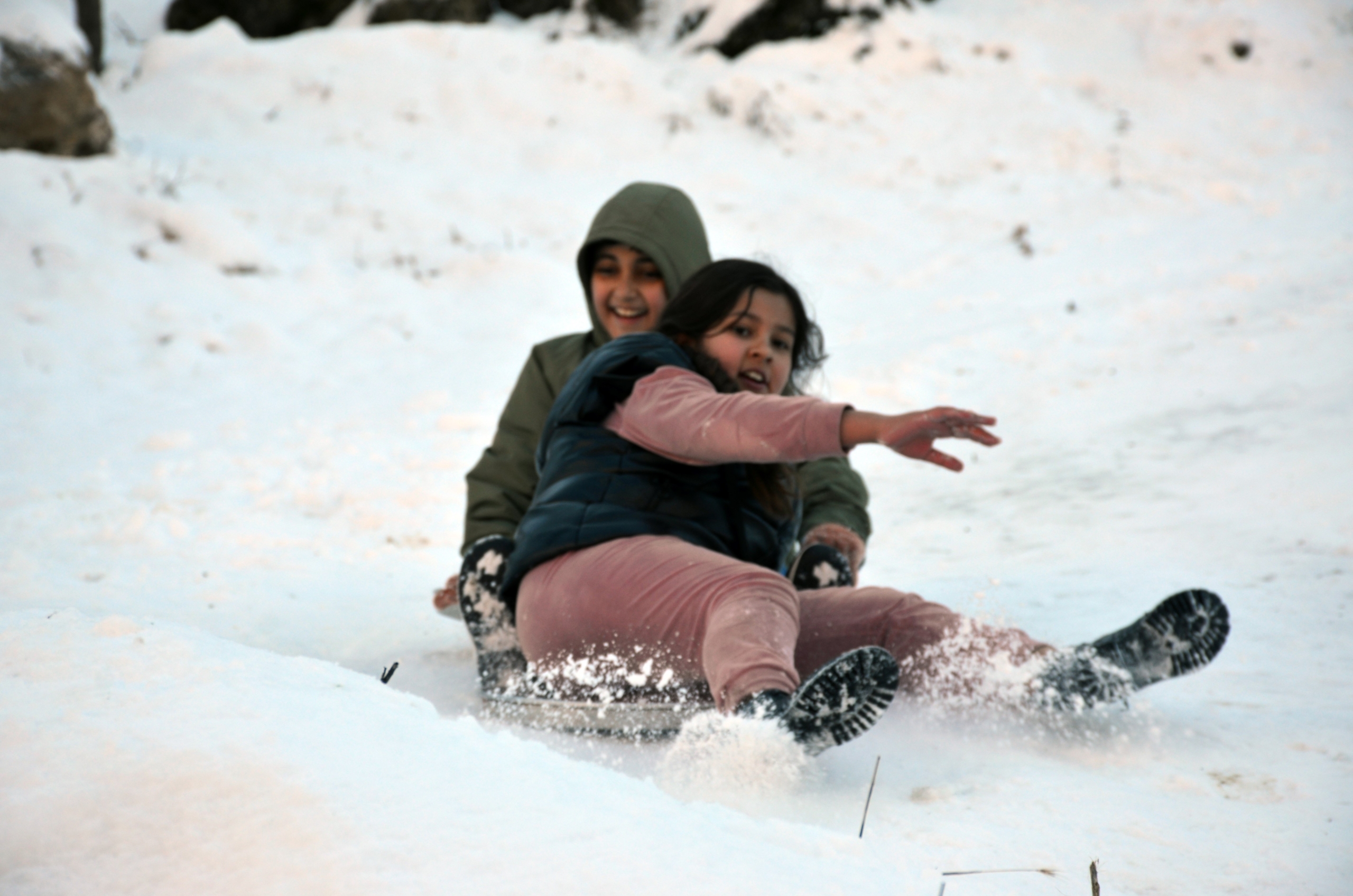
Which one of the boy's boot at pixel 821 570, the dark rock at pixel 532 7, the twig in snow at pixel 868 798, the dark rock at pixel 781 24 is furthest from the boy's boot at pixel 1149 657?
the dark rock at pixel 532 7

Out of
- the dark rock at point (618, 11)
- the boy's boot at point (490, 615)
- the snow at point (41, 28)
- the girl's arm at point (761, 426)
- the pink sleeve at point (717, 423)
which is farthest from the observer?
the dark rock at point (618, 11)

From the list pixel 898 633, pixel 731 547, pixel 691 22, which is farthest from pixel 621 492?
pixel 691 22

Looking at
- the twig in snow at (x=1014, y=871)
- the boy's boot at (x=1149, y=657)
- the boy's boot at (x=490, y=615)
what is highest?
the boy's boot at (x=1149, y=657)

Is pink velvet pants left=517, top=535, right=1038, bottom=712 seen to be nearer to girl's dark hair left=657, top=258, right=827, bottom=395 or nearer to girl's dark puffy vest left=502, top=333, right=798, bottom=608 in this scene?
girl's dark puffy vest left=502, top=333, right=798, bottom=608

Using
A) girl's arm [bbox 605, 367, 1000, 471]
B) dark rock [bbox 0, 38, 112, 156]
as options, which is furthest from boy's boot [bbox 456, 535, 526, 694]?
dark rock [bbox 0, 38, 112, 156]

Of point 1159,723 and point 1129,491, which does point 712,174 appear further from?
point 1159,723

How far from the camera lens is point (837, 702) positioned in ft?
5.18

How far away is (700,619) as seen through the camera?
188cm

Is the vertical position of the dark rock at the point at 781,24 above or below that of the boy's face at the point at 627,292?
above

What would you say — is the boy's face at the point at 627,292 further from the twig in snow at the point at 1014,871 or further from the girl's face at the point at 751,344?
the twig in snow at the point at 1014,871

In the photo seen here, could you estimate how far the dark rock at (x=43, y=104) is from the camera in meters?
6.57

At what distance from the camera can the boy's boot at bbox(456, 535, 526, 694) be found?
7.42 feet

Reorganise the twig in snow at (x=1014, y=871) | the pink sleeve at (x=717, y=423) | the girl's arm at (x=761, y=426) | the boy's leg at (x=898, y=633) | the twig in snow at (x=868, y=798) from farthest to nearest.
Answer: the boy's leg at (x=898, y=633), the pink sleeve at (x=717, y=423), the girl's arm at (x=761, y=426), the twig in snow at (x=868, y=798), the twig in snow at (x=1014, y=871)

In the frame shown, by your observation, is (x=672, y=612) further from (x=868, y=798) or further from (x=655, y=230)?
(x=655, y=230)
